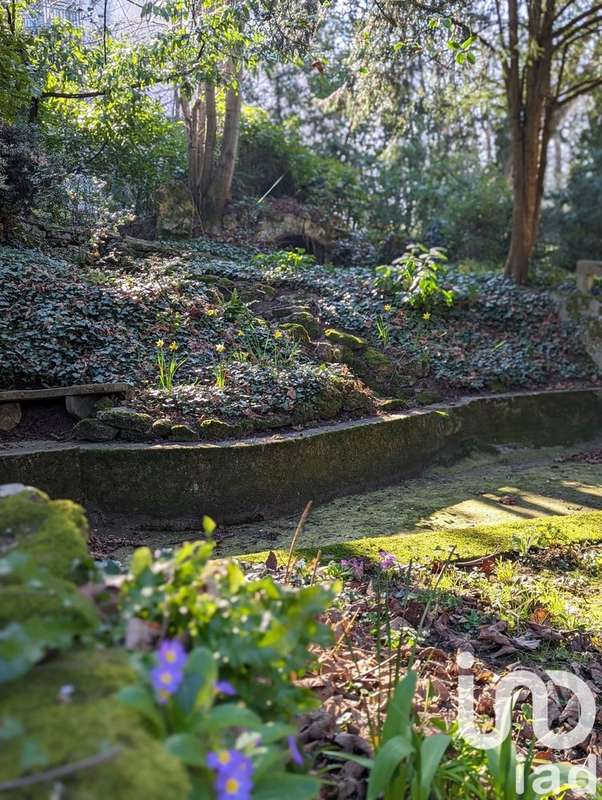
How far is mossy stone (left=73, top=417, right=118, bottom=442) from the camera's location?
17.6 ft

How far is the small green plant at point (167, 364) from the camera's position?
19.6ft

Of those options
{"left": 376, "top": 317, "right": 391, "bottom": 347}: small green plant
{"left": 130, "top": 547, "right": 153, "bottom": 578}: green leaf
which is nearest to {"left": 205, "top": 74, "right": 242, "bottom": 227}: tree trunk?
{"left": 376, "top": 317, "right": 391, "bottom": 347}: small green plant

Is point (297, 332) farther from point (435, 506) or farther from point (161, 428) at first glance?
point (435, 506)

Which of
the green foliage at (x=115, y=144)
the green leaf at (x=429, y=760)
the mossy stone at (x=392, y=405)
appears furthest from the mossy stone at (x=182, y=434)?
the green foliage at (x=115, y=144)

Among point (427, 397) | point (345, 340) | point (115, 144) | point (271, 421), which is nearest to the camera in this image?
point (271, 421)

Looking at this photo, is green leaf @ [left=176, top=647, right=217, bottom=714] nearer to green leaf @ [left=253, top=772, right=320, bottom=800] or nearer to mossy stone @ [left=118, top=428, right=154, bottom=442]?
green leaf @ [left=253, top=772, right=320, bottom=800]

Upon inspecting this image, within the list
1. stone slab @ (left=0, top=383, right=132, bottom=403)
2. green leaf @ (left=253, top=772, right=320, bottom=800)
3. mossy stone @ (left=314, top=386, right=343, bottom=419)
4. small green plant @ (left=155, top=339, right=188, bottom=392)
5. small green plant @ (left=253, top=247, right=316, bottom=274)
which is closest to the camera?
green leaf @ (left=253, top=772, right=320, bottom=800)

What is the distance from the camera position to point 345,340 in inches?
307

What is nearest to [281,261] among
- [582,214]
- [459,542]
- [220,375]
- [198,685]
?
[220,375]

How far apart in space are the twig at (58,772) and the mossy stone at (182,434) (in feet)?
14.9

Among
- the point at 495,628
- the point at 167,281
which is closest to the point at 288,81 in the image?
the point at 167,281

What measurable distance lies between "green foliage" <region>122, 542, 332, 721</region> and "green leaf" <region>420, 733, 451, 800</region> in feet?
1.71

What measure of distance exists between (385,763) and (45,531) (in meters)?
0.89

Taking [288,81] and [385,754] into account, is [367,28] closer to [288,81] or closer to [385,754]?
[385,754]
